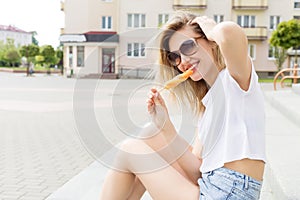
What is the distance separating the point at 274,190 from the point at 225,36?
1.20 m

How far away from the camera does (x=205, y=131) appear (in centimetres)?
171

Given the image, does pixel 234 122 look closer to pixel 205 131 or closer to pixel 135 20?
pixel 205 131

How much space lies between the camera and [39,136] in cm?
625

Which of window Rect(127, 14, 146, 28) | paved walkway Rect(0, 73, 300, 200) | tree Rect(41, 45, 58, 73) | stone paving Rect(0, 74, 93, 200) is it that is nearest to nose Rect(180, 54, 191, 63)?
paved walkway Rect(0, 73, 300, 200)

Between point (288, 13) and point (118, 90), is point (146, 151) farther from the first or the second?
point (288, 13)

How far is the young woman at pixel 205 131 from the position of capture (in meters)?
1.58

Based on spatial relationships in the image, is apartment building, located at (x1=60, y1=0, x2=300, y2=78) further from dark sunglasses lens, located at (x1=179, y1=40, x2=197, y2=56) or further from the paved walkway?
dark sunglasses lens, located at (x1=179, y1=40, x2=197, y2=56)

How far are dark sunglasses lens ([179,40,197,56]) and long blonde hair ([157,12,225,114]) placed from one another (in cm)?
6

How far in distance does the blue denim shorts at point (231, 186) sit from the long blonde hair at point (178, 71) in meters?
0.44

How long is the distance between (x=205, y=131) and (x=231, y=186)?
25cm

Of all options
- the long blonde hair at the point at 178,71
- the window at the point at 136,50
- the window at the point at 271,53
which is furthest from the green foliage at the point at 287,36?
the window at the point at 136,50

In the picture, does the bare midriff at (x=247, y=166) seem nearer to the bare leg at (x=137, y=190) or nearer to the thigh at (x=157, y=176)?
the thigh at (x=157, y=176)

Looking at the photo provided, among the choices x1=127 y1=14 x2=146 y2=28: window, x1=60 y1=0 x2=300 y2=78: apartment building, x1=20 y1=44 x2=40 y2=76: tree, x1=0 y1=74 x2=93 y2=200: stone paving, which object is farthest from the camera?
x1=20 y1=44 x2=40 y2=76: tree

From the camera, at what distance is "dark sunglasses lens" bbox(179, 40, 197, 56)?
69.0 inches
